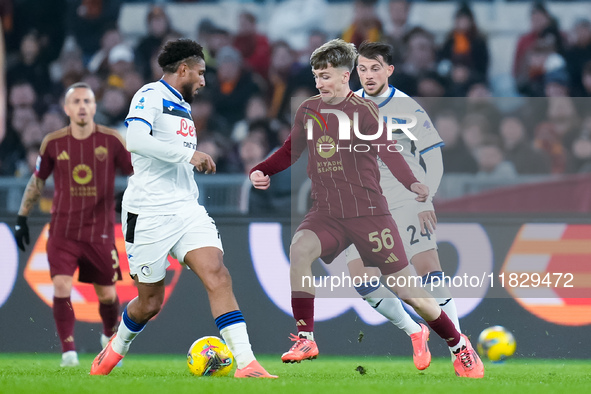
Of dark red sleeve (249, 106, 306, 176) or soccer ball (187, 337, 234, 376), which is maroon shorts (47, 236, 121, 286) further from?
dark red sleeve (249, 106, 306, 176)

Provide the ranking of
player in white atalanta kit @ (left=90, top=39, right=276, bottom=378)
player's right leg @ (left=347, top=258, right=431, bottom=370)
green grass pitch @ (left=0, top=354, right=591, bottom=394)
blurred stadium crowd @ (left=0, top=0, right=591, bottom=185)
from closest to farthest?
1. green grass pitch @ (left=0, top=354, right=591, bottom=394)
2. player in white atalanta kit @ (left=90, top=39, right=276, bottom=378)
3. player's right leg @ (left=347, top=258, right=431, bottom=370)
4. blurred stadium crowd @ (left=0, top=0, right=591, bottom=185)

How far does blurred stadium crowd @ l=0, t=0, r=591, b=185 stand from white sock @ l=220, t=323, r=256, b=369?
A: 469 centimetres

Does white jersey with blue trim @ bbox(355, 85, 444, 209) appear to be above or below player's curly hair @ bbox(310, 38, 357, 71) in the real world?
below

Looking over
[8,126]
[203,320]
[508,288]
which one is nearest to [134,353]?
[203,320]

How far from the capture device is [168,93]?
5.74 metres

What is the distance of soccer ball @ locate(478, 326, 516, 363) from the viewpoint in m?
7.19

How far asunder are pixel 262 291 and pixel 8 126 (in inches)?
190

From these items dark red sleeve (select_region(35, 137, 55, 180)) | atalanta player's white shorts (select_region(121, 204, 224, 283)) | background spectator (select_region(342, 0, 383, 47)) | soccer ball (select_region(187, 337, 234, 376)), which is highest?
background spectator (select_region(342, 0, 383, 47))

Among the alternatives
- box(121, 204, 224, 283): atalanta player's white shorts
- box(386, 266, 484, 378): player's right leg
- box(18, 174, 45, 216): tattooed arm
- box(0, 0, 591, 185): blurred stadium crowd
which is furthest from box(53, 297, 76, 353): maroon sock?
box(0, 0, 591, 185): blurred stadium crowd

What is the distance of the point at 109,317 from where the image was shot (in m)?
7.57

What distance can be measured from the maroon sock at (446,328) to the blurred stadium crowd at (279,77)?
385cm

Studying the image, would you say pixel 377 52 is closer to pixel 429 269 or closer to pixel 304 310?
pixel 429 269

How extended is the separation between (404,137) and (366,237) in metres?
0.98

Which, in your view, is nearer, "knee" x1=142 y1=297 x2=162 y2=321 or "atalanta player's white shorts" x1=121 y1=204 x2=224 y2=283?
"atalanta player's white shorts" x1=121 y1=204 x2=224 y2=283
